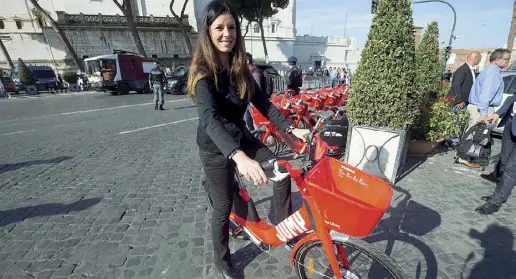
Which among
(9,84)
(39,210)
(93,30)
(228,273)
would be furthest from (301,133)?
(93,30)

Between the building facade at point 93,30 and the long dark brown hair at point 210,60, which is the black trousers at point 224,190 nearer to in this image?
the long dark brown hair at point 210,60

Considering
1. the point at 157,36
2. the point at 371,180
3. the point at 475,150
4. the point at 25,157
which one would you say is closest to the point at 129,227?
the point at 371,180

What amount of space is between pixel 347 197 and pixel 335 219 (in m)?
0.18

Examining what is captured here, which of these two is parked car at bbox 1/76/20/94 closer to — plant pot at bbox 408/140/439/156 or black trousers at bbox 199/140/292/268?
black trousers at bbox 199/140/292/268

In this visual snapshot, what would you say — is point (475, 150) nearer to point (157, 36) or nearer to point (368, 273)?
point (368, 273)

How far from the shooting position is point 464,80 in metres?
5.32

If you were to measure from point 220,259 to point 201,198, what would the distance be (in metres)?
1.48

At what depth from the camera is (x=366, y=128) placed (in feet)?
12.1

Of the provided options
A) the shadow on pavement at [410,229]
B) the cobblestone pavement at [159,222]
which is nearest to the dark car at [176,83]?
the cobblestone pavement at [159,222]

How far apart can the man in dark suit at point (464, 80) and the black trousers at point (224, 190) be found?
493 cm

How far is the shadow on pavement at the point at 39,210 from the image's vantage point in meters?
3.09

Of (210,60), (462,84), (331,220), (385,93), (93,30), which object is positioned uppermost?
(93,30)

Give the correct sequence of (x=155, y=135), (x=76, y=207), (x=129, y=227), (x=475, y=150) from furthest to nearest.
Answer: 1. (x=155, y=135)
2. (x=475, y=150)
3. (x=76, y=207)
4. (x=129, y=227)

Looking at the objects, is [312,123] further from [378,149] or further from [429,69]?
[429,69]
